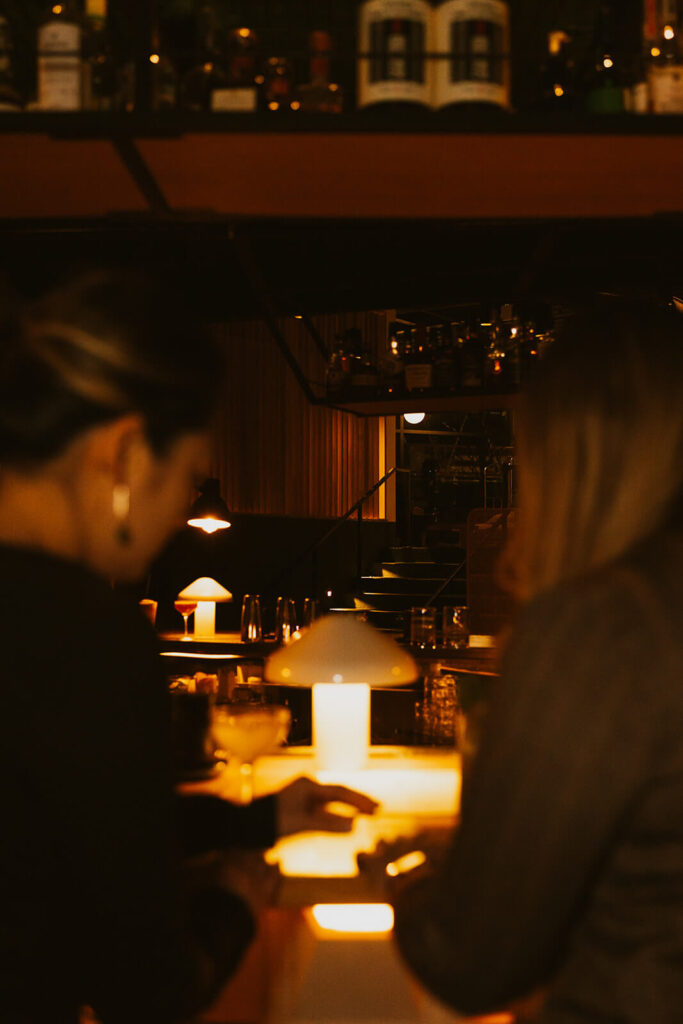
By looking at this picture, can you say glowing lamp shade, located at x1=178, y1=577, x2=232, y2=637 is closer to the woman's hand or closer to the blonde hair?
the woman's hand

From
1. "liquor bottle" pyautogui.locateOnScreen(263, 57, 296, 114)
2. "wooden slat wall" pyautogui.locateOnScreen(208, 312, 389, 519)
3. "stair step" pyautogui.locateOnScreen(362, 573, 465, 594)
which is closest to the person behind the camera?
"liquor bottle" pyautogui.locateOnScreen(263, 57, 296, 114)

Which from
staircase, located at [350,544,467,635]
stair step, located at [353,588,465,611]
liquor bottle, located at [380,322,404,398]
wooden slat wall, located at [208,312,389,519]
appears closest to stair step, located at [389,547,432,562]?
staircase, located at [350,544,467,635]

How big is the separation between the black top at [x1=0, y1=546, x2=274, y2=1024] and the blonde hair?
42cm

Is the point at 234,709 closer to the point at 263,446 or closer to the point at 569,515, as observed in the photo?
the point at 569,515

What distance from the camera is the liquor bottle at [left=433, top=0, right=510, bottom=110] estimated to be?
167cm

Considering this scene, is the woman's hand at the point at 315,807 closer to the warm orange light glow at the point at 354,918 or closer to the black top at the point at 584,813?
the warm orange light glow at the point at 354,918

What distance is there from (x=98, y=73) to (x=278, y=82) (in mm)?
375

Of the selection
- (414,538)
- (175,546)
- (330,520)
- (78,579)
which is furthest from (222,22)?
(414,538)

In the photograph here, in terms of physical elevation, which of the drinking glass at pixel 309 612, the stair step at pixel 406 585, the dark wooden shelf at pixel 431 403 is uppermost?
the dark wooden shelf at pixel 431 403

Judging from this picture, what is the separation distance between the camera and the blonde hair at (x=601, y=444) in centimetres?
97

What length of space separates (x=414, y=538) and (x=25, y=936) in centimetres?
1193

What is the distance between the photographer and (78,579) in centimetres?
96

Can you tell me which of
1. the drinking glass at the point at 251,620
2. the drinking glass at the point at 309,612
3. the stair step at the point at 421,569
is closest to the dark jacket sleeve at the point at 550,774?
the drinking glass at the point at 251,620

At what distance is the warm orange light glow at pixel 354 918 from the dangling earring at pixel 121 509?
0.60 meters
